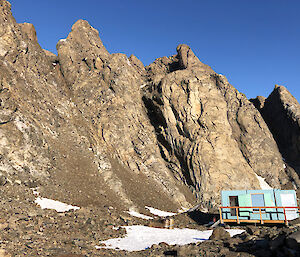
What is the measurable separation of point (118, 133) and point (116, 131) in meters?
0.57

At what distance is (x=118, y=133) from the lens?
41.9 metres

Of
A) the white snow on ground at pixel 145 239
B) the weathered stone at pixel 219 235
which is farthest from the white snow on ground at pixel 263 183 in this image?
the weathered stone at pixel 219 235

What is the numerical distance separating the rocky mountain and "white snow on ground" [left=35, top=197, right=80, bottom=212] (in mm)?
962

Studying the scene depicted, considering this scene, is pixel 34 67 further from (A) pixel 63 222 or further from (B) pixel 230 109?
(B) pixel 230 109

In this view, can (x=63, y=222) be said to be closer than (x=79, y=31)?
Yes

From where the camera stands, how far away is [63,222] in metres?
18.5

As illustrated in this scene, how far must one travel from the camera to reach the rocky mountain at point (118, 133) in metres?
27.2

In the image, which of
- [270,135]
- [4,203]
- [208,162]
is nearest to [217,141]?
[208,162]

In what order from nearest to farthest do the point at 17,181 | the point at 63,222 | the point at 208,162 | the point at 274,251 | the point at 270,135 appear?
the point at 274,251 → the point at 63,222 → the point at 17,181 → the point at 208,162 → the point at 270,135

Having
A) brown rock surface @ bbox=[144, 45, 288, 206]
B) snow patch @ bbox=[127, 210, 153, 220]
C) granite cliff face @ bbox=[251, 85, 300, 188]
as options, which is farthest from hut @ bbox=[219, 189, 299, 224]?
granite cliff face @ bbox=[251, 85, 300, 188]

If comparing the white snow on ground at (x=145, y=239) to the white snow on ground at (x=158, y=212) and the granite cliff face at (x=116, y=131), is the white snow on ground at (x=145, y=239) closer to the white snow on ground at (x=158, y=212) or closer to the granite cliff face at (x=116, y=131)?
the white snow on ground at (x=158, y=212)

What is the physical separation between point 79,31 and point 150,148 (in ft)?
121

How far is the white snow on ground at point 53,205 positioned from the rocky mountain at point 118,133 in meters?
0.96

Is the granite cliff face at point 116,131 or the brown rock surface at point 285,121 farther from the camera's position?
the brown rock surface at point 285,121
